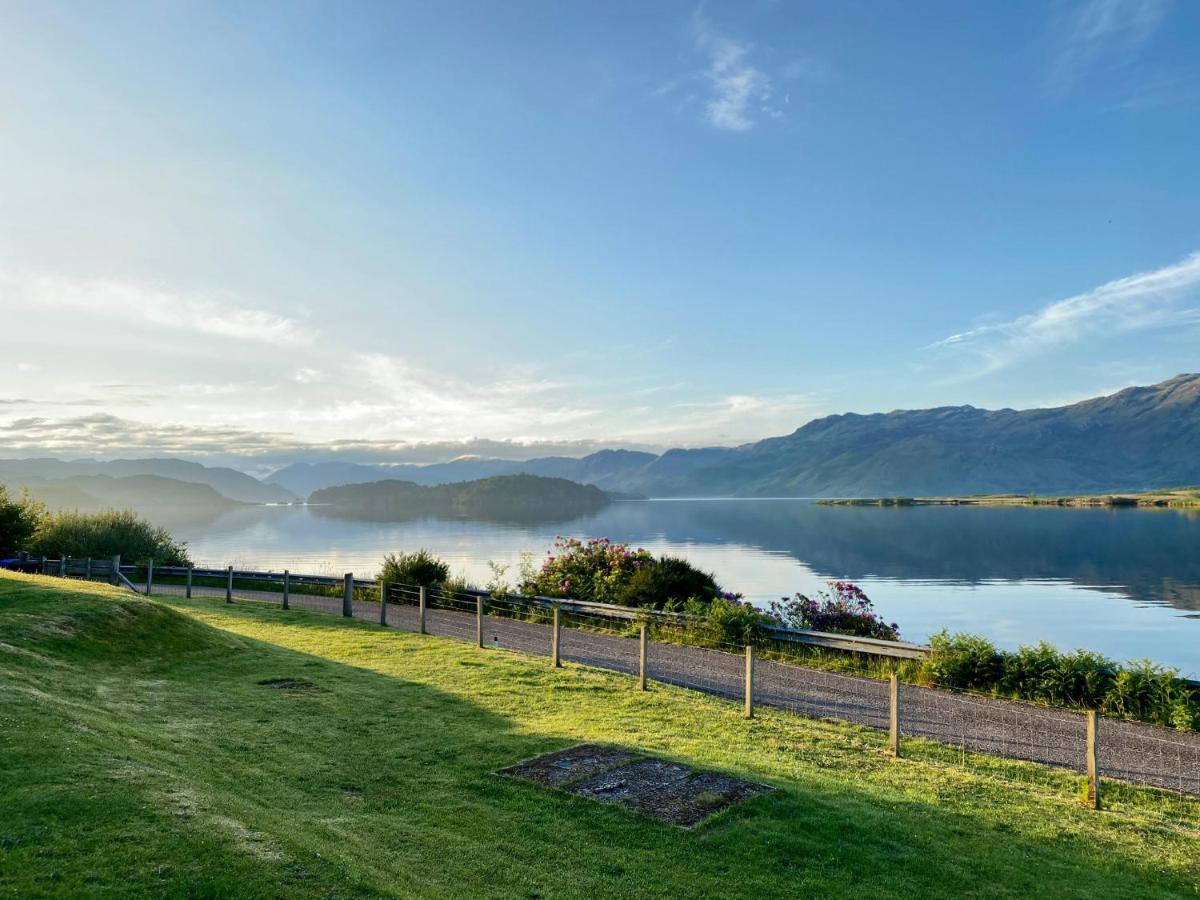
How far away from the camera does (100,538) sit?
38688 mm

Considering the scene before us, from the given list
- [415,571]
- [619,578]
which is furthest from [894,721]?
[415,571]

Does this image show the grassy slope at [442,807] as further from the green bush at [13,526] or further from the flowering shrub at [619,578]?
the green bush at [13,526]

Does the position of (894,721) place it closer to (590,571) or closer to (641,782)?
(641,782)

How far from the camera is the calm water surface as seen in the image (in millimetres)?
34875

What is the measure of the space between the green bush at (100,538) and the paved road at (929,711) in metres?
26.5

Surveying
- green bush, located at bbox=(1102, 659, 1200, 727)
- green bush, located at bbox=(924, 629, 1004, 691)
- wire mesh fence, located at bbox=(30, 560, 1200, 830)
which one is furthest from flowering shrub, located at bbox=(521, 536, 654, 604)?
green bush, located at bbox=(1102, 659, 1200, 727)

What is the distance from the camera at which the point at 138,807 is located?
605 cm

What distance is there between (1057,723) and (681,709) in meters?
6.50

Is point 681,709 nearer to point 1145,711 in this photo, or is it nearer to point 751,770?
point 751,770

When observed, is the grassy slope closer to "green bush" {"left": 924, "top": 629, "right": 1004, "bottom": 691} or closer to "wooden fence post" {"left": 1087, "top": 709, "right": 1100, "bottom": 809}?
"wooden fence post" {"left": 1087, "top": 709, "right": 1100, "bottom": 809}

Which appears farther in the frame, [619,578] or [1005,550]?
[1005,550]

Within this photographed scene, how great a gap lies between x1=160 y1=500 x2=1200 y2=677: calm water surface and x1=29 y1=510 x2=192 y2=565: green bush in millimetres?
18456

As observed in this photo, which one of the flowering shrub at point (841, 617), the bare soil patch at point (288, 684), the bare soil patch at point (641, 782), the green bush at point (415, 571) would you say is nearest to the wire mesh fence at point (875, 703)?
the green bush at point (415, 571)

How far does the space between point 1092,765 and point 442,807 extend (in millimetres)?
7879
